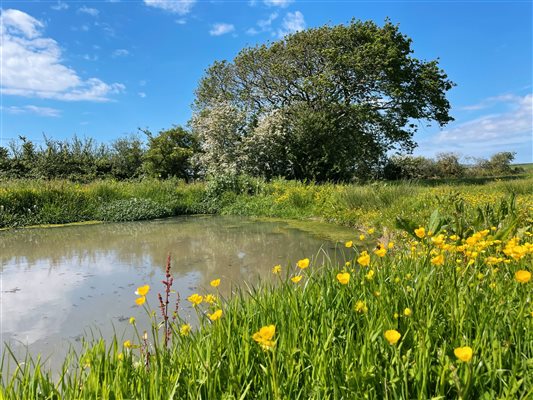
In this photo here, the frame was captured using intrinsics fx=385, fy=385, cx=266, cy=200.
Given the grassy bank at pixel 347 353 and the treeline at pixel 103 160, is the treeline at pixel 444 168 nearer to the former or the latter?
the treeline at pixel 103 160

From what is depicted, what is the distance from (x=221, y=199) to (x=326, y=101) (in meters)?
8.20

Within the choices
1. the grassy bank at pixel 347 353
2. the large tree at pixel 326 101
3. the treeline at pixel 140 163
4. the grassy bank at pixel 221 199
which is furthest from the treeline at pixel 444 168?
the grassy bank at pixel 347 353

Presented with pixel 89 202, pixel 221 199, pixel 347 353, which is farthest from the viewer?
pixel 221 199

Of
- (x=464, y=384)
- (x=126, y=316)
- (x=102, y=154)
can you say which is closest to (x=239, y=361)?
(x=464, y=384)

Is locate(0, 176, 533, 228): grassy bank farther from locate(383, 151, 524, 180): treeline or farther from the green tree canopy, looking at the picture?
locate(383, 151, 524, 180): treeline

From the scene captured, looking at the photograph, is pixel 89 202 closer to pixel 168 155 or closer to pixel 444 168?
pixel 168 155

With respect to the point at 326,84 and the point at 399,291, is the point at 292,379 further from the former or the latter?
the point at 326,84

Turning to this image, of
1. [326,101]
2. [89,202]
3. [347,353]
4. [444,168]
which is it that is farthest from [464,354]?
[444,168]

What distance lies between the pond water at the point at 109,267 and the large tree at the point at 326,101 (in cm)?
915

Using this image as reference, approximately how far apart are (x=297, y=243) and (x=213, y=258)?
206 cm

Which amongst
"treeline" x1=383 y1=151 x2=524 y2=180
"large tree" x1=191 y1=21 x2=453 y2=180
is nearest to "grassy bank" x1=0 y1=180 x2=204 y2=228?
"large tree" x1=191 y1=21 x2=453 y2=180

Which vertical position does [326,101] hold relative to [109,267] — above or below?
above

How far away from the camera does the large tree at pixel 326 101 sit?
19062 mm

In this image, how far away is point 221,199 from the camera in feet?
51.8
